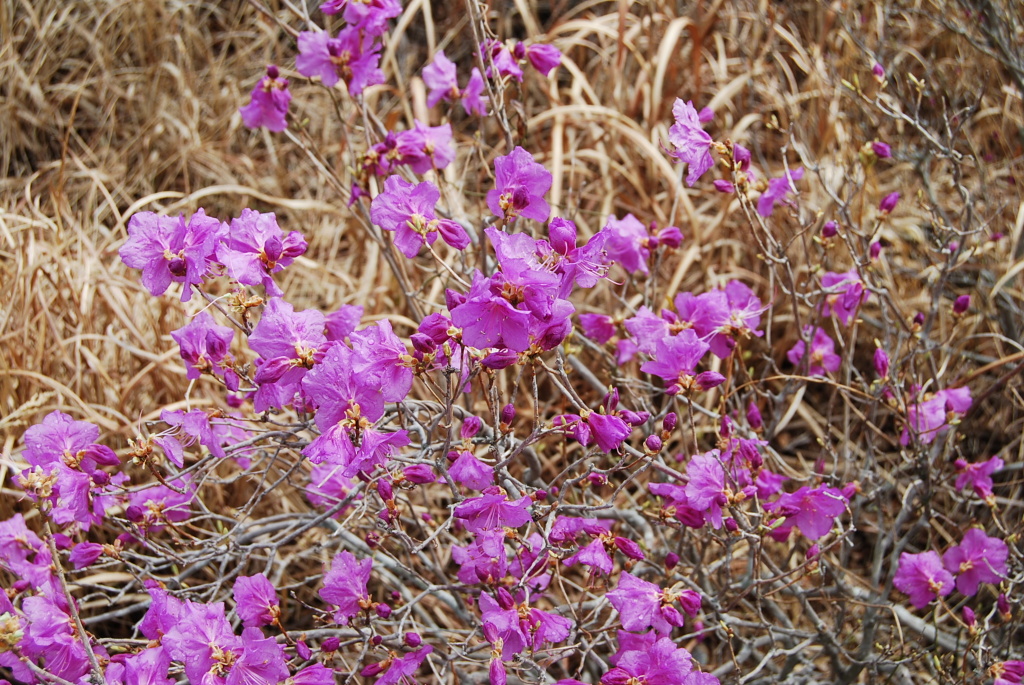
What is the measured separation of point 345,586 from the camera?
123cm

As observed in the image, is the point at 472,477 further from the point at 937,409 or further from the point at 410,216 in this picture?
the point at 937,409

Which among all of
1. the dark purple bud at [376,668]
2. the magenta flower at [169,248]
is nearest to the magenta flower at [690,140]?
the magenta flower at [169,248]

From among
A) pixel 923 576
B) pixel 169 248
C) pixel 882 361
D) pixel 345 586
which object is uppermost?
pixel 169 248

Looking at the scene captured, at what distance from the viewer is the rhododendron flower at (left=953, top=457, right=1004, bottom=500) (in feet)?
5.00

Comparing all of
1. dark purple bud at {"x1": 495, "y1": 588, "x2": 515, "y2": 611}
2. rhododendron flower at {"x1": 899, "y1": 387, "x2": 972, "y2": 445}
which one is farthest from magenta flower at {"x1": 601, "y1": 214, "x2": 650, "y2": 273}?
dark purple bud at {"x1": 495, "y1": 588, "x2": 515, "y2": 611}

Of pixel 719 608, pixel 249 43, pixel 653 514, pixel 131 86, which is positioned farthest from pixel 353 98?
pixel 249 43

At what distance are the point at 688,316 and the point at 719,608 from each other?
0.51 metres

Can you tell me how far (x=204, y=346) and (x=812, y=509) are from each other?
1.04 metres

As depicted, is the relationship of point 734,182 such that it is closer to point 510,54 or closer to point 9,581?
point 510,54

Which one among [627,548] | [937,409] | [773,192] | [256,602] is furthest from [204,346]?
[937,409]

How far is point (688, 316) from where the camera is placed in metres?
1.45

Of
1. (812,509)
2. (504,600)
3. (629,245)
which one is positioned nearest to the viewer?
(504,600)

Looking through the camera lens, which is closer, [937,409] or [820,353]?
[937,409]

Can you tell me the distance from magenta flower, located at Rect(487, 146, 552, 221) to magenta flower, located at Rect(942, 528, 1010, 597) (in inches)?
38.9
